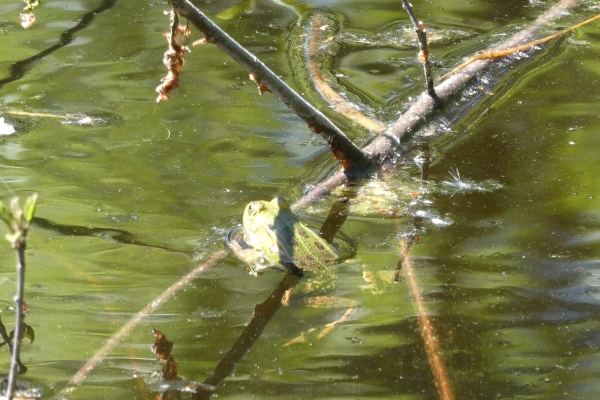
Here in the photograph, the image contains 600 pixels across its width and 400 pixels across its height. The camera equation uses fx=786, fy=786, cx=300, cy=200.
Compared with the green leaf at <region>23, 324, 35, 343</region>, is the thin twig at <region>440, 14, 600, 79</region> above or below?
above

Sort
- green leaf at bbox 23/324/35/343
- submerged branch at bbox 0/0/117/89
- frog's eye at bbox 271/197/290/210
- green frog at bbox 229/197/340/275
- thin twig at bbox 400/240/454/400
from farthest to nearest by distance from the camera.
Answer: submerged branch at bbox 0/0/117/89 → frog's eye at bbox 271/197/290/210 → green frog at bbox 229/197/340/275 → green leaf at bbox 23/324/35/343 → thin twig at bbox 400/240/454/400

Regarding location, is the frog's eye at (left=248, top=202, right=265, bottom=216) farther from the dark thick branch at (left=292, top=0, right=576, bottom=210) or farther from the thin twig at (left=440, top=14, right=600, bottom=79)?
the thin twig at (left=440, top=14, right=600, bottom=79)

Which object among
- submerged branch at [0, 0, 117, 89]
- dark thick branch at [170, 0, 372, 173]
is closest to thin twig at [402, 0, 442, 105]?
dark thick branch at [170, 0, 372, 173]

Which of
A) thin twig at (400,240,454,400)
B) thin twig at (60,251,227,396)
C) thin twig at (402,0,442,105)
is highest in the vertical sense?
thin twig at (402,0,442,105)

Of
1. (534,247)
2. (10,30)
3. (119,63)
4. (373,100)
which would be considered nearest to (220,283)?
(534,247)

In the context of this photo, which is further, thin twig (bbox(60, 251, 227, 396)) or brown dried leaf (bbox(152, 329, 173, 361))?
brown dried leaf (bbox(152, 329, 173, 361))
